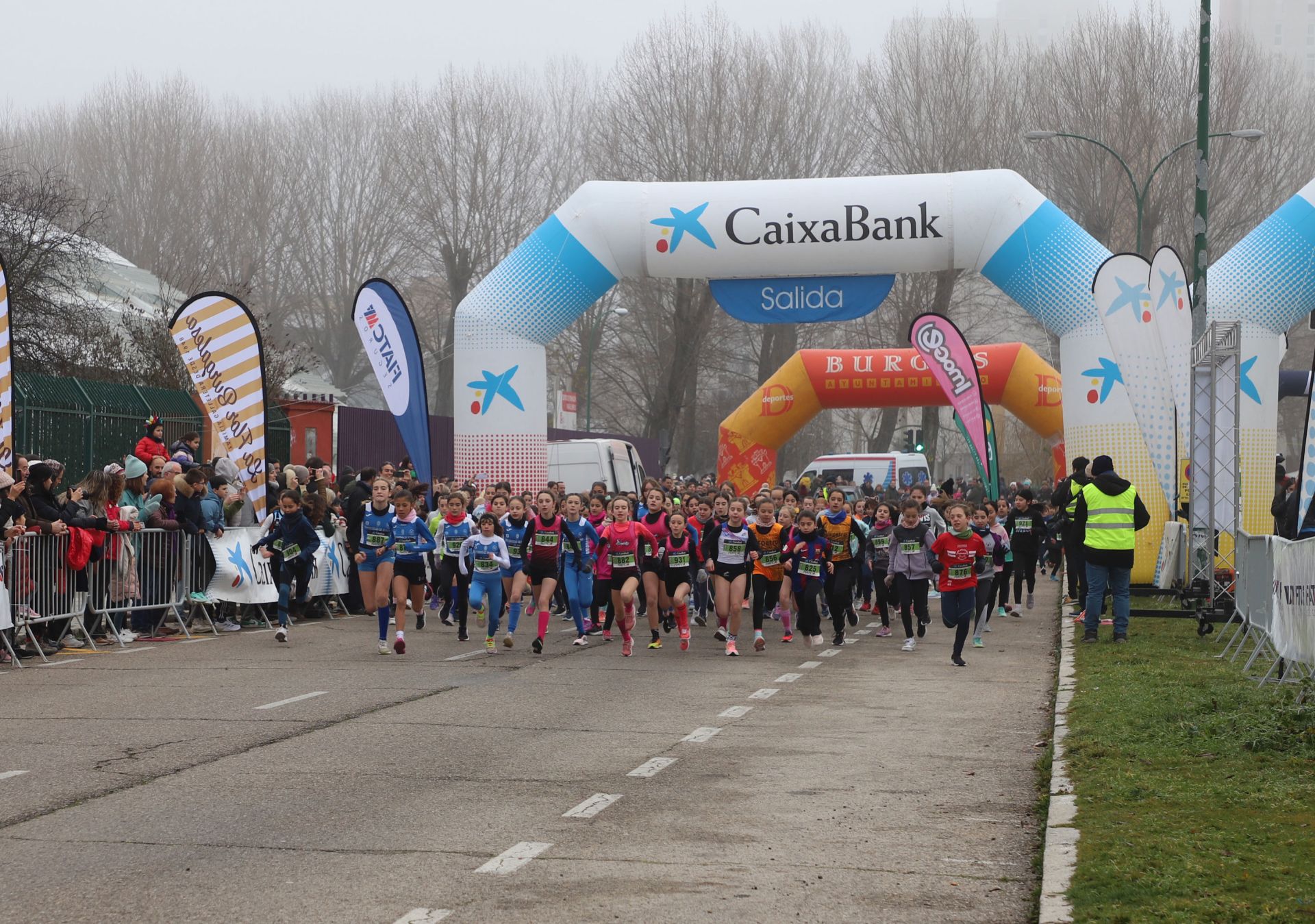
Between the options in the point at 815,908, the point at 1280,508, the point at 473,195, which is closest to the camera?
the point at 815,908

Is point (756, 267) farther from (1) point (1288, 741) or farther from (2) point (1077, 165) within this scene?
(2) point (1077, 165)

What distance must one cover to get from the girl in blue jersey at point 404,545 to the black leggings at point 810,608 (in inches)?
155

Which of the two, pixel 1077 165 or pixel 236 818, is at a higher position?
pixel 1077 165

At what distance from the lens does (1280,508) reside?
20.5 meters

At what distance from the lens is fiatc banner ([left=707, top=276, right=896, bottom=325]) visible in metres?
22.7

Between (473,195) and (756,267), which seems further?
(473,195)

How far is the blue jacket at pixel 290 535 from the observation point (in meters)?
17.2

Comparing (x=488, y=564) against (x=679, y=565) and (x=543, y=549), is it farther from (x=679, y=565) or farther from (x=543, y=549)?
(x=679, y=565)

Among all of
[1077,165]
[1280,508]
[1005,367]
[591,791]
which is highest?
[1077,165]

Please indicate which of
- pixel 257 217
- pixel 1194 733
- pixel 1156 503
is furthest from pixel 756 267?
pixel 257 217

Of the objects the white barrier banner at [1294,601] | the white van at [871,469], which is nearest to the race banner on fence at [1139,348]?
the white barrier banner at [1294,601]

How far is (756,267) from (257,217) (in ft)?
140

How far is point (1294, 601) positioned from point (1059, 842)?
5.10 metres

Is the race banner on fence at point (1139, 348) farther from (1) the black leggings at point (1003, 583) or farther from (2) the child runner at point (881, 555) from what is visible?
(2) the child runner at point (881, 555)
